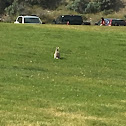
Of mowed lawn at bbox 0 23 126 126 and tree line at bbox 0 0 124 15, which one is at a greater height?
tree line at bbox 0 0 124 15

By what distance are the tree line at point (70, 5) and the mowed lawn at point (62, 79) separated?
110 ft

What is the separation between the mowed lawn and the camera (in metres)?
7.40

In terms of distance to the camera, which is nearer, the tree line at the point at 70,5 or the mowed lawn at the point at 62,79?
the mowed lawn at the point at 62,79

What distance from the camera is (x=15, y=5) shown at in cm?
5994

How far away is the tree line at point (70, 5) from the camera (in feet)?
196

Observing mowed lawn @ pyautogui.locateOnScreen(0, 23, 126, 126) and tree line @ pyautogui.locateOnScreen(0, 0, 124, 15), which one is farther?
tree line @ pyautogui.locateOnScreen(0, 0, 124, 15)

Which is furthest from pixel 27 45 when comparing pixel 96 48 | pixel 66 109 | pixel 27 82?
pixel 66 109

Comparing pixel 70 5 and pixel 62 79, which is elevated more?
pixel 70 5

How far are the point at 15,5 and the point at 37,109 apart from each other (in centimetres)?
5332

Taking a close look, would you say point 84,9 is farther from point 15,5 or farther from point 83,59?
point 83,59

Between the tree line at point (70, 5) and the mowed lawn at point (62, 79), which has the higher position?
the tree line at point (70, 5)

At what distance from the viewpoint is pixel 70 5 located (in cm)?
6184

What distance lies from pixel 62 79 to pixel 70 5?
5014cm

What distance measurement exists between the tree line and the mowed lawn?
110ft
